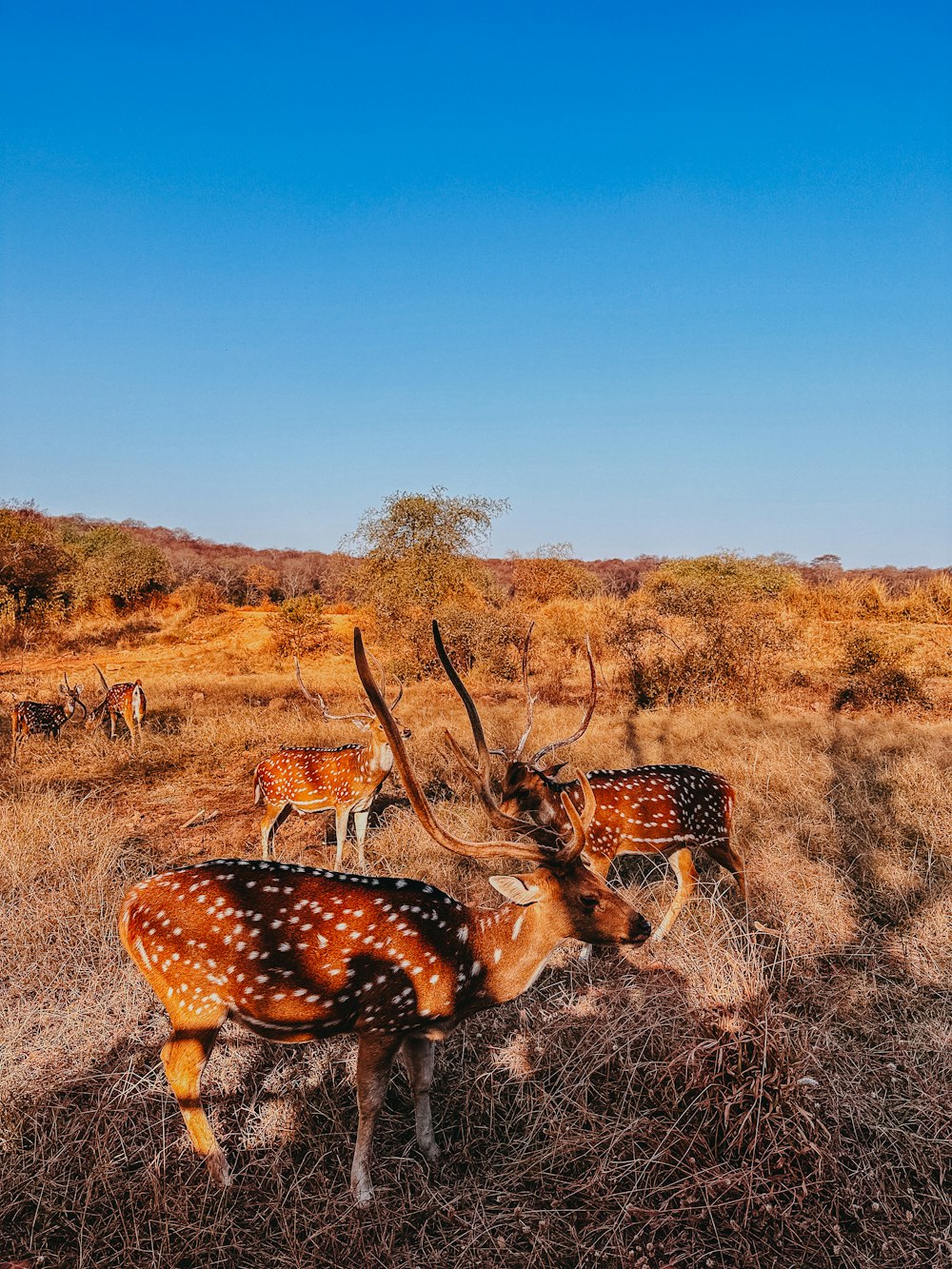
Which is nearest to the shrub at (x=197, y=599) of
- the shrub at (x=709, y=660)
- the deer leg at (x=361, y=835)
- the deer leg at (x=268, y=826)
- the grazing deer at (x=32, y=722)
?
the grazing deer at (x=32, y=722)

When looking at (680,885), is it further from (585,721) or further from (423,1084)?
(423,1084)

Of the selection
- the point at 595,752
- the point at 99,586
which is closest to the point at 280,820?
the point at 595,752

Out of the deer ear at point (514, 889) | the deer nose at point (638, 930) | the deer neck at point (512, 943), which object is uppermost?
the deer ear at point (514, 889)

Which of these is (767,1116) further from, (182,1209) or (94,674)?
(94,674)

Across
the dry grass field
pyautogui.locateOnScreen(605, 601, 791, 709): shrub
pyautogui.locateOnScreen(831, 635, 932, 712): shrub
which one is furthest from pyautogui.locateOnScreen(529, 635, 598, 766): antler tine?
pyautogui.locateOnScreen(831, 635, 932, 712): shrub

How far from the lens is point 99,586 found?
27406 millimetres

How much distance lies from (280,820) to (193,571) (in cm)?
3418

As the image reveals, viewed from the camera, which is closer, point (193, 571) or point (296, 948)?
point (296, 948)

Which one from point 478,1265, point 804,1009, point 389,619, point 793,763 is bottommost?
point 478,1265

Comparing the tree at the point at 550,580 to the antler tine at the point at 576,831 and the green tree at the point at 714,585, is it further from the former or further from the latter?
the antler tine at the point at 576,831

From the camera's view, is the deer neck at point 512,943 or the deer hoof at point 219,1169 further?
the deer neck at point 512,943

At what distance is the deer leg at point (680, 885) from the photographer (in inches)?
198

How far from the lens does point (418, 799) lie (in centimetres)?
270

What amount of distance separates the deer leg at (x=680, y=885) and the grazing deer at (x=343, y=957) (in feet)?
6.10
